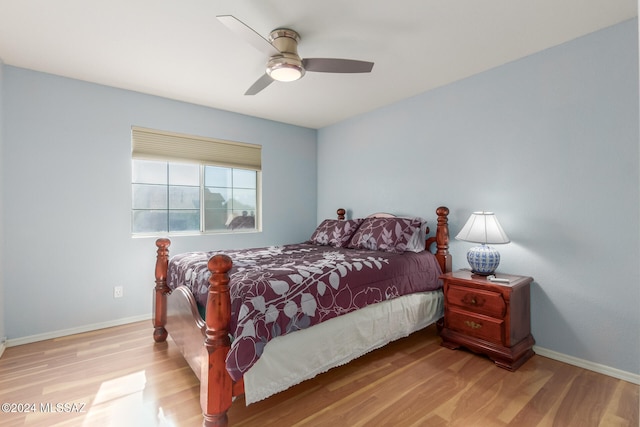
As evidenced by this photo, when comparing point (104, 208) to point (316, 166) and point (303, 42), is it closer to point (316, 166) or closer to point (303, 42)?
point (303, 42)

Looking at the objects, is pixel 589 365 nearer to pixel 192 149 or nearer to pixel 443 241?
pixel 443 241

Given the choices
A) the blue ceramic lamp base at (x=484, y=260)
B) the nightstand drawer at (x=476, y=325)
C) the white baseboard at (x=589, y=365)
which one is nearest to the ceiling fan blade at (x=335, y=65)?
the blue ceramic lamp base at (x=484, y=260)

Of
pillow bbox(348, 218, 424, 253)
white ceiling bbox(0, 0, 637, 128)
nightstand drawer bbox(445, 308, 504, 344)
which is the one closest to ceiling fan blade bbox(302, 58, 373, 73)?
white ceiling bbox(0, 0, 637, 128)

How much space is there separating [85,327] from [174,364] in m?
1.32

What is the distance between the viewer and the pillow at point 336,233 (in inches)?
129

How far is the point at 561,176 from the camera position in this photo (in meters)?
2.25

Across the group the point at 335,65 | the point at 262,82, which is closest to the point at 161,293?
the point at 262,82

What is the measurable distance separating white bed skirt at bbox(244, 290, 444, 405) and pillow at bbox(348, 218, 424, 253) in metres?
0.51

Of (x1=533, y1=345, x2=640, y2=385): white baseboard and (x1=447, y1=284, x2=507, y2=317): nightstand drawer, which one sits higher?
(x1=447, y1=284, x2=507, y2=317): nightstand drawer

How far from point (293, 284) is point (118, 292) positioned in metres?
2.27

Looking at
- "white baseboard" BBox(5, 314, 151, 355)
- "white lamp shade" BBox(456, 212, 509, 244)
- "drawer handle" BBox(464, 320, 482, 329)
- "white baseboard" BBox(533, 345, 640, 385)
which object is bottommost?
"white baseboard" BBox(5, 314, 151, 355)

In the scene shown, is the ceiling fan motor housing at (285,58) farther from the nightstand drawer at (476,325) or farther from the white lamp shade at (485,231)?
the nightstand drawer at (476,325)

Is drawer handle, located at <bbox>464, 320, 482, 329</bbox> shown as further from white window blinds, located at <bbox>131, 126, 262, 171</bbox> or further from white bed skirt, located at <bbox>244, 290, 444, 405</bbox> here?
white window blinds, located at <bbox>131, 126, 262, 171</bbox>

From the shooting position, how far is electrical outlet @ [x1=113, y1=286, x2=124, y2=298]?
2966mm
